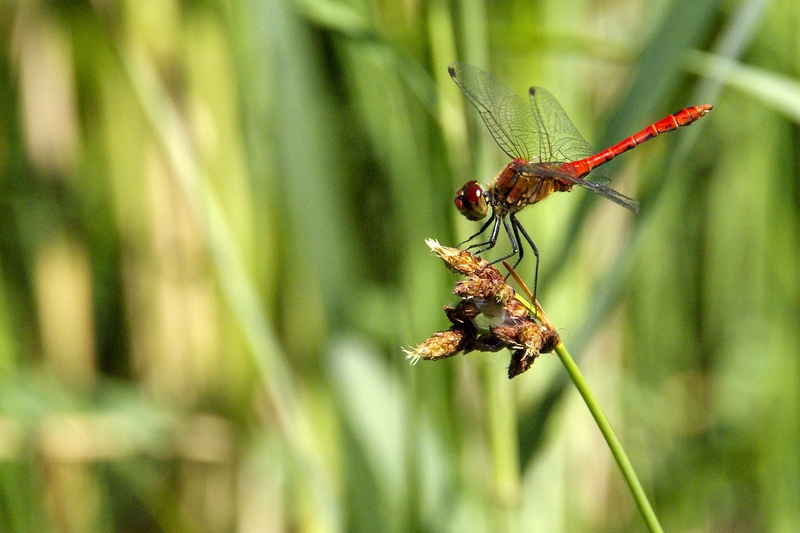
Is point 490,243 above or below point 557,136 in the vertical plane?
below

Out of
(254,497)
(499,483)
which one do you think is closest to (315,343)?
(254,497)

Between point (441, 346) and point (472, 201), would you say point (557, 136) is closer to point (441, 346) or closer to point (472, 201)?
point (472, 201)

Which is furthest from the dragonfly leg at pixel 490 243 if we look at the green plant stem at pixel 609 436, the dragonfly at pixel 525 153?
the green plant stem at pixel 609 436

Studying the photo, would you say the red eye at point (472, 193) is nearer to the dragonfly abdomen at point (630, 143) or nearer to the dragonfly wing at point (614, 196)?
the dragonfly wing at point (614, 196)

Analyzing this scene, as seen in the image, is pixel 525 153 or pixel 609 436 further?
pixel 525 153

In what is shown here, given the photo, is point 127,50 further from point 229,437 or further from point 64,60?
point 229,437

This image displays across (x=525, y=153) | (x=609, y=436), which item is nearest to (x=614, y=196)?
(x=525, y=153)
